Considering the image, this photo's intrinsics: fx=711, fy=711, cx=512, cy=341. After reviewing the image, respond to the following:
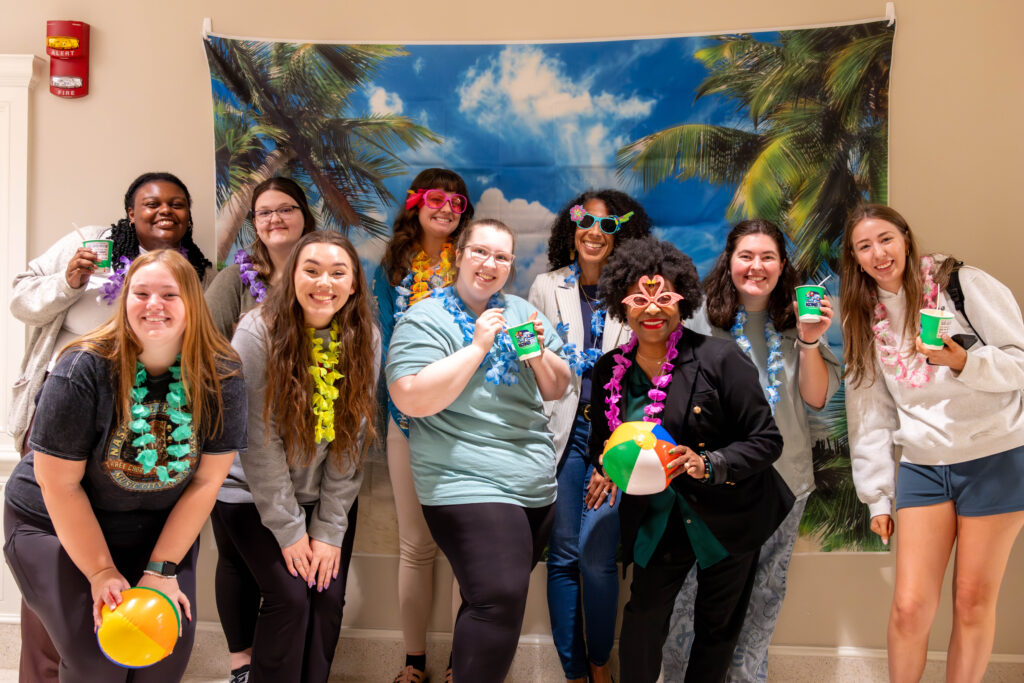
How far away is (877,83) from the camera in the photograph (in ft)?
10.1

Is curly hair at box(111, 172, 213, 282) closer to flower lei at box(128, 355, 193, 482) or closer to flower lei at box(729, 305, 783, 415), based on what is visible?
flower lei at box(128, 355, 193, 482)

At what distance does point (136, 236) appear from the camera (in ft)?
10.1

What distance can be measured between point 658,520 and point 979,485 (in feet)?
3.81

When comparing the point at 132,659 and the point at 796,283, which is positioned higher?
the point at 796,283

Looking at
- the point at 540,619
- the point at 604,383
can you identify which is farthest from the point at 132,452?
the point at 540,619

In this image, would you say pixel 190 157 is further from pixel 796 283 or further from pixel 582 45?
pixel 796 283

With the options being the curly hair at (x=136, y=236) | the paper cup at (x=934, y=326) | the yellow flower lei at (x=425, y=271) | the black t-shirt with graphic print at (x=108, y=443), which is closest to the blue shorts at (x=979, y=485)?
the paper cup at (x=934, y=326)

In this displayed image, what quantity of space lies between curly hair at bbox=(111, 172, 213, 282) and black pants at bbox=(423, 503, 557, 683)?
5.41 feet

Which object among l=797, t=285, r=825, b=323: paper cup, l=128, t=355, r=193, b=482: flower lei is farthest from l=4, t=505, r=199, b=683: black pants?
l=797, t=285, r=825, b=323: paper cup

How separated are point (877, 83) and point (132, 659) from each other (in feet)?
11.5

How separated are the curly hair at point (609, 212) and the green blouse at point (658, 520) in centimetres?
78

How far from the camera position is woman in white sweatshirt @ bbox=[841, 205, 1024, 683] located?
250 cm

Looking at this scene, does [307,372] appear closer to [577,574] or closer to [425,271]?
[425,271]

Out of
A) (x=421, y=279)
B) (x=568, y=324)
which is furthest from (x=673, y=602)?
(x=421, y=279)
